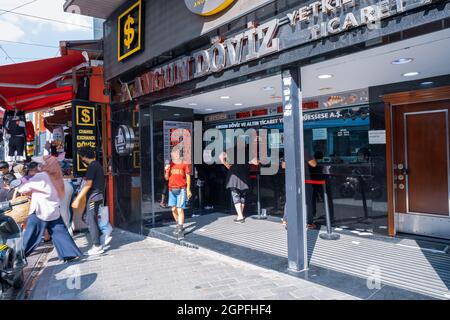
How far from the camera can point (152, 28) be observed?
658 cm

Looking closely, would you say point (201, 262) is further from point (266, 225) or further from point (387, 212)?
point (387, 212)

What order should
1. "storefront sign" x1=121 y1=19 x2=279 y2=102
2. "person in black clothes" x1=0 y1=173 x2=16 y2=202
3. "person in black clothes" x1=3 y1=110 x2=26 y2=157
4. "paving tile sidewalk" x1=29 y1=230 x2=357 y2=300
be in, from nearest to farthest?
"paving tile sidewalk" x1=29 y1=230 x2=357 y2=300, "storefront sign" x1=121 y1=19 x2=279 y2=102, "person in black clothes" x1=0 y1=173 x2=16 y2=202, "person in black clothes" x1=3 y1=110 x2=26 y2=157

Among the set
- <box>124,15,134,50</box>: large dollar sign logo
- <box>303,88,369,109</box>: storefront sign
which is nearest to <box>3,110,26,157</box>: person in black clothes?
<box>124,15,134,50</box>: large dollar sign logo

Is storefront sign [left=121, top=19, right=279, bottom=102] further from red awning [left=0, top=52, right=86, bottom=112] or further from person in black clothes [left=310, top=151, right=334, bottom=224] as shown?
person in black clothes [left=310, top=151, right=334, bottom=224]

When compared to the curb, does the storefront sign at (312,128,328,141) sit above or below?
above

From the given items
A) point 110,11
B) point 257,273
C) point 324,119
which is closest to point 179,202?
point 257,273

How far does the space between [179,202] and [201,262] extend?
161 cm

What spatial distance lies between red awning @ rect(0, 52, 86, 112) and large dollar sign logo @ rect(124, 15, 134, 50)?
1.25 m

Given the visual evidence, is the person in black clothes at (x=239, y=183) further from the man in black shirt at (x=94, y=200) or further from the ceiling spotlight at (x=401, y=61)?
the ceiling spotlight at (x=401, y=61)

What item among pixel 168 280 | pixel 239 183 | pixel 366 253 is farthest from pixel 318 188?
pixel 168 280

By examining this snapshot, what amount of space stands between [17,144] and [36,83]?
2353 mm

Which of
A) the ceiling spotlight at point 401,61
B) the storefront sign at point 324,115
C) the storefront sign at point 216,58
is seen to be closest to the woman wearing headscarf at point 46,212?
the storefront sign at point 216,58

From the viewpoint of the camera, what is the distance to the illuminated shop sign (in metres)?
3.34
